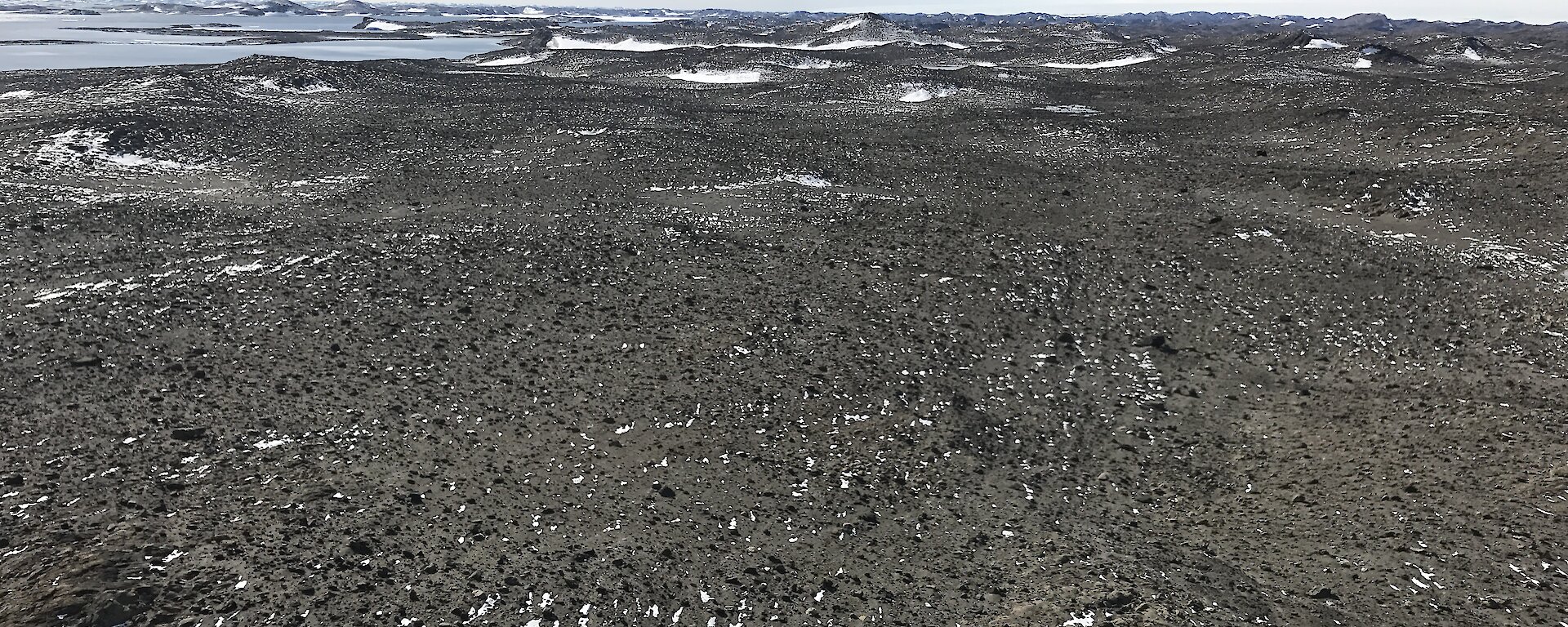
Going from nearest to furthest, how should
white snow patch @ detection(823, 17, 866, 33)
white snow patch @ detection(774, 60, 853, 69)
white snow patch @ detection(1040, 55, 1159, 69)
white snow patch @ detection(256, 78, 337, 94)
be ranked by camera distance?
1. white snow patch @ detection(256, 78, 337, 94)
2. white snow patch @ detection(774, 60, 853, 69)
3. white snow patch @ detection(1040, 55, 1159, 69)
4. white snow patch @ detection(823, 17, 866, 33)

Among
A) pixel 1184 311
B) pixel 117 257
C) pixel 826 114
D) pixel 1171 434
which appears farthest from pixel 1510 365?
pixel 826 114

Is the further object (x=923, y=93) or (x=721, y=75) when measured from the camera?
(x=721, y=75)

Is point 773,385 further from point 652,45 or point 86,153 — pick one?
point 652,45

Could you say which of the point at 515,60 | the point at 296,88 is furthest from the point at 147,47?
the point at 296,88

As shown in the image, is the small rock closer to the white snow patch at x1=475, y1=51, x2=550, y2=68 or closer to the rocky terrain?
the rocky terrain

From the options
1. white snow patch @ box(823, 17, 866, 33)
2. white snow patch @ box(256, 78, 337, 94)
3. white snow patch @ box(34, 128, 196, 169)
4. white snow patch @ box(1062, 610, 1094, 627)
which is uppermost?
white snow patch @ box(823, 17, 866, 33)

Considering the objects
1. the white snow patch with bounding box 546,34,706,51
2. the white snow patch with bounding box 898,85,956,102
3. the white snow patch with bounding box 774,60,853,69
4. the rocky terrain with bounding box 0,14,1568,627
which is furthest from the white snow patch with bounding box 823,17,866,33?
the rocky terrain with bounding box 0,14,1568,627
